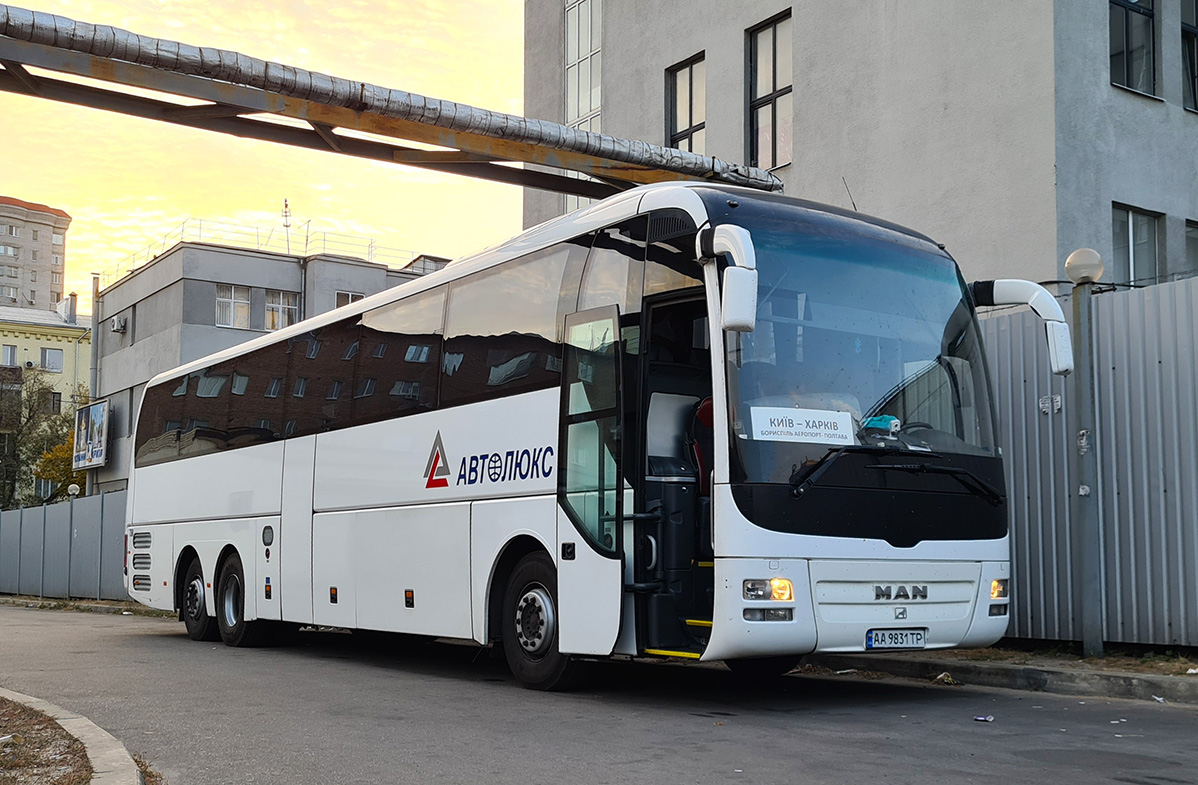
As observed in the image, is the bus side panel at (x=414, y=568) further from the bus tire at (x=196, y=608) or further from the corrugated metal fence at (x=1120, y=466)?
the corrugated metal fence at (x=1120, y=466)

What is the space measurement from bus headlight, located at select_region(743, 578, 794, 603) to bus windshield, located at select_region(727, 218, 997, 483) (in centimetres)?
64

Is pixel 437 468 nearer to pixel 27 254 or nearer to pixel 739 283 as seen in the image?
pixel 739 283

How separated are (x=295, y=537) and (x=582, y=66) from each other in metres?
17.2

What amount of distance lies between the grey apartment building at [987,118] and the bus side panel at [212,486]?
9827 millimetres

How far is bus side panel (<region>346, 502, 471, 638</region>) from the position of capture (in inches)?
462

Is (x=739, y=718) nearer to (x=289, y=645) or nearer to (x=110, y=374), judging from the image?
(x=289, y=645)

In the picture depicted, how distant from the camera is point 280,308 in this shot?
56719 mm

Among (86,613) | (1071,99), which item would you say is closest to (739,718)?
(1071,99)

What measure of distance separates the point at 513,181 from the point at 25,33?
640 centimetres

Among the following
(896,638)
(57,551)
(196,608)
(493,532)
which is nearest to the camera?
(896,638)

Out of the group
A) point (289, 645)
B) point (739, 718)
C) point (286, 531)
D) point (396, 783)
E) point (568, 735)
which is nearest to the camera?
point (396, 783)

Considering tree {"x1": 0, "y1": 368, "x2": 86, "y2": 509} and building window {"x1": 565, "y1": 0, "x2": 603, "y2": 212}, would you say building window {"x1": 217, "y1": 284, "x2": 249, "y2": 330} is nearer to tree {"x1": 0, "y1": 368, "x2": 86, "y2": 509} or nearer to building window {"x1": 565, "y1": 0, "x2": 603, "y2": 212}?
tree {"x1": 0, "y1": 368, "x2": 86, "y2": 509}

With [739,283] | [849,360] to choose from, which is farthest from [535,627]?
[739,283]

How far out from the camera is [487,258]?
Result: 39.5 ft
